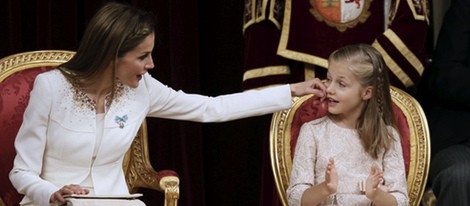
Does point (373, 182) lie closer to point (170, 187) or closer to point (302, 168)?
point (302, 168)

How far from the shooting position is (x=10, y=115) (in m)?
3.60

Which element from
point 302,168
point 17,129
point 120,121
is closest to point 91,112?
point 120,121

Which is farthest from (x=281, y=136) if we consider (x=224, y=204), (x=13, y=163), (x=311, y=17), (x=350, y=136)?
(x=224, y=204)

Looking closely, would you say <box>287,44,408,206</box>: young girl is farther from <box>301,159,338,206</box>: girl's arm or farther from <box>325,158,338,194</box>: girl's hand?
<box>325,158,338,194</box>: girl's hand

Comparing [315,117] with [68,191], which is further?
[315,117]

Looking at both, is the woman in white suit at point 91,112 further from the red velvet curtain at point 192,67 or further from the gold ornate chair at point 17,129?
the red velvet curtain at point 192,67

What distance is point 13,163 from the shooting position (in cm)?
355

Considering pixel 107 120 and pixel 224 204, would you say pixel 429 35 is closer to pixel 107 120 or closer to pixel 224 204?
pixel 224 204

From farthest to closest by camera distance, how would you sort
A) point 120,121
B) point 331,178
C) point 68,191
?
point 120,121
point 331,178
point 68,191

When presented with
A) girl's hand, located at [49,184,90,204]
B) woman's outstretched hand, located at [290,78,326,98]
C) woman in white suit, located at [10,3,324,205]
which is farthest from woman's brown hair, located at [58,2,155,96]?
woman's outstretched hand, located at [290,78,326,98]

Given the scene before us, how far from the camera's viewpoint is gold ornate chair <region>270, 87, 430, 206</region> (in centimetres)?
367

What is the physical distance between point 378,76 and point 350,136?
0.21 m

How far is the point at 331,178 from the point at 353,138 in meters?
0.33

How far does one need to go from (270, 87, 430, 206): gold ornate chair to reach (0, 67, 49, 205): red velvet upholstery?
0.80 meters
